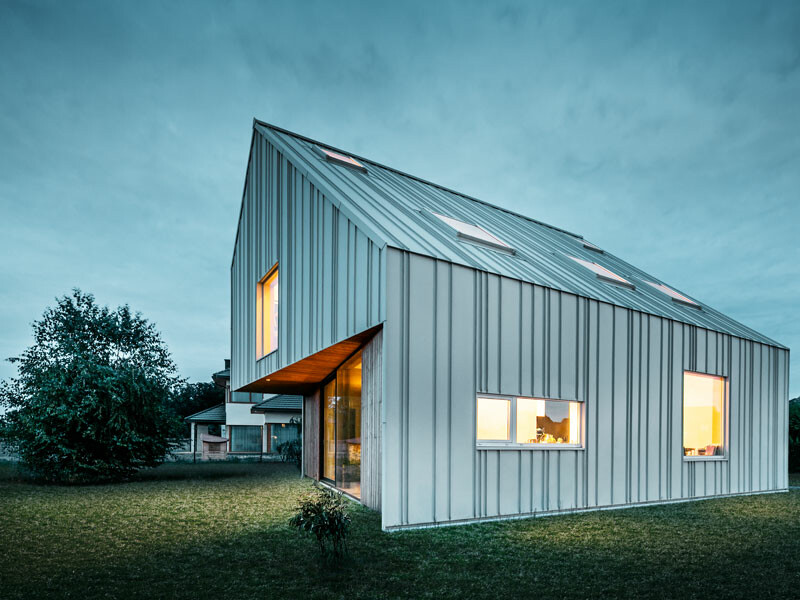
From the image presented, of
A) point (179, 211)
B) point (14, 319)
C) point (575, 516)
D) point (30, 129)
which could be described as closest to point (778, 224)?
point (575, 516)

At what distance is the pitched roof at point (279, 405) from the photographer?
71.5 feet

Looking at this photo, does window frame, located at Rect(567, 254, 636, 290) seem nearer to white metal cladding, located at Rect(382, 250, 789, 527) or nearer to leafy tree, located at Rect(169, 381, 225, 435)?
white metal cladding, located at Rect(382, 250, 789, 527)

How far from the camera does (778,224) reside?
46625 millimetres

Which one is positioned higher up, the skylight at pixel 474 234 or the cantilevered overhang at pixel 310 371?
the skylight at pixel 474 234

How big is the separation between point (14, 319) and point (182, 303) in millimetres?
19130

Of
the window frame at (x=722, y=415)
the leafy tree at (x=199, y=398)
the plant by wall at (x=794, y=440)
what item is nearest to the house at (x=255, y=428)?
the window frame at (x=722, y=415)

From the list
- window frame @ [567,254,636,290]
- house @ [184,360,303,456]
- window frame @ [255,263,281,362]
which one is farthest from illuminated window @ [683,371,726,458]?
house @ [184,360,303,456]

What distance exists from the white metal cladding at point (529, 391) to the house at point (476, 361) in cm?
2

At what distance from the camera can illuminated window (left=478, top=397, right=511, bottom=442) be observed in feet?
21.4

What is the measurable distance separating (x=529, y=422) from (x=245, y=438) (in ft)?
66.1

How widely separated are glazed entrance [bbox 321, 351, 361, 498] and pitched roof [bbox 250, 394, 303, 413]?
1148cm

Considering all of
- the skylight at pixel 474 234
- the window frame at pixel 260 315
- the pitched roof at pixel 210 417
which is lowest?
the pitched roof at pixel 210 417

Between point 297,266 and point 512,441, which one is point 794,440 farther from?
point 297,266

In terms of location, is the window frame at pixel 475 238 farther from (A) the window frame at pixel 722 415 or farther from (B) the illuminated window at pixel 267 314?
(A) the window frame at pixel 722 415
